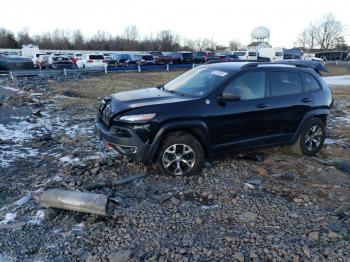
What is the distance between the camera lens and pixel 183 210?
14.5ft

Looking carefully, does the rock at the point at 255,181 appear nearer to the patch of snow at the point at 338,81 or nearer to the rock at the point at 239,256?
the rock at the point at 239,256

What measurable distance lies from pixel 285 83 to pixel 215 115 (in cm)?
174

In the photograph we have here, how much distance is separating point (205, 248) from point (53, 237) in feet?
5.61

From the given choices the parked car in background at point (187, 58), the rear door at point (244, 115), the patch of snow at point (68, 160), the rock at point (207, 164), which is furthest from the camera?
the parked car in background at point (187, 58)

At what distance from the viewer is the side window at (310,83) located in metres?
6.52

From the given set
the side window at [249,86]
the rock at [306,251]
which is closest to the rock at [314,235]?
the rock at [306,251]

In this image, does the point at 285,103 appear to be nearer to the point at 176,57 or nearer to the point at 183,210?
the point at 183,210

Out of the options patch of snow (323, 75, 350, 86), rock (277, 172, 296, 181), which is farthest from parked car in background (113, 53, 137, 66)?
rock (277, 172, 296, 181)

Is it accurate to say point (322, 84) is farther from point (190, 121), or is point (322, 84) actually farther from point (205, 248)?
point (205, 248)

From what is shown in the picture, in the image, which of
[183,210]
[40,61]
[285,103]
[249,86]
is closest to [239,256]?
[183,210]

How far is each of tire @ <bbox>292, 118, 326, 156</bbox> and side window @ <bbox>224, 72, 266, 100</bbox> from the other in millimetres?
1345

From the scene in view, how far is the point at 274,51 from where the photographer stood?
47906 millimetres

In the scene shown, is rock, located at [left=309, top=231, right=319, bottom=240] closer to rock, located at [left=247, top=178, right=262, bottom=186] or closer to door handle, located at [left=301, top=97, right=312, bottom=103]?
rock, located at [left=247, top=178, right=262, bottom=186]

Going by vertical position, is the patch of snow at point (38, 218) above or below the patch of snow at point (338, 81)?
below
